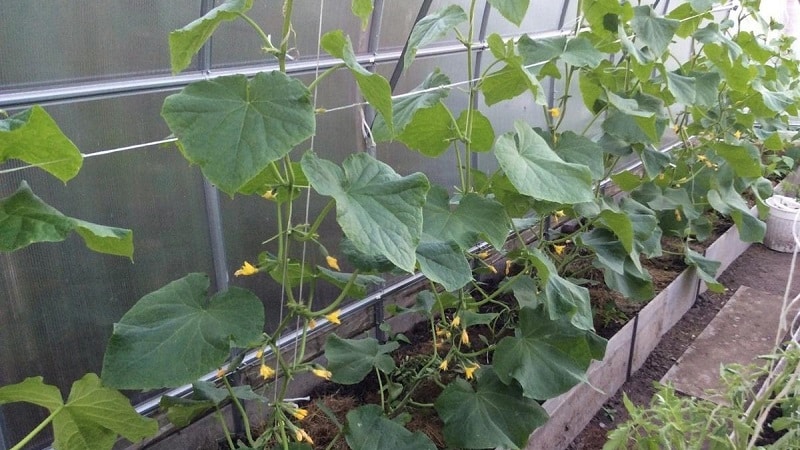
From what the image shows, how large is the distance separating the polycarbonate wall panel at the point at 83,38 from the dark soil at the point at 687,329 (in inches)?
81.9

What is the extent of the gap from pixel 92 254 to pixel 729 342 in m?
3.03

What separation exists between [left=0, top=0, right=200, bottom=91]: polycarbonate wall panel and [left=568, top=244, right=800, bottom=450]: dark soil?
2.08 m

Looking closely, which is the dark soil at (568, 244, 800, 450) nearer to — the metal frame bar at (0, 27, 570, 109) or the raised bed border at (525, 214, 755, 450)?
the raised bed border at (525, 214, 755, 450)

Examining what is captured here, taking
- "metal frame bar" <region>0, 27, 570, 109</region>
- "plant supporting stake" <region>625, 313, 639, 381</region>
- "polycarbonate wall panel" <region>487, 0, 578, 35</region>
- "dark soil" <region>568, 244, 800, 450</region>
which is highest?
"polycarbonate wall panel" <region>487, 0, 578, 35</region>

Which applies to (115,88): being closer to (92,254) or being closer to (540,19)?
(92,254)

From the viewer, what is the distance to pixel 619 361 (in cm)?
287

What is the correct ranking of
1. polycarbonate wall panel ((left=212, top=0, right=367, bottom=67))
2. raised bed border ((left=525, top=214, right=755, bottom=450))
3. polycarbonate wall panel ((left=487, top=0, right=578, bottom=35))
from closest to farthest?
polycarbonate wall panel ((left=212, top=0, right=367, bottom=67)) → raised bed border ((left=525, top=214, right=755, bottom=450)) → polycarbonate wall panel ((left=487, top=0, right=578, bottom=35))

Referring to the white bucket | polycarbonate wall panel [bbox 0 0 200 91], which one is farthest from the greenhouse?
the white bucket

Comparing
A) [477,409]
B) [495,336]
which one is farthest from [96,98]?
[495,336]

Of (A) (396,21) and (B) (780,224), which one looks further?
(B) (780,224)

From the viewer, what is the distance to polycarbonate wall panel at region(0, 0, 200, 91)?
5.18 ft

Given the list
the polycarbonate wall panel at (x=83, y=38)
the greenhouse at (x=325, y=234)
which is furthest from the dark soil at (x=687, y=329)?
the polycarbonate wall panel at (x=83, y=38)

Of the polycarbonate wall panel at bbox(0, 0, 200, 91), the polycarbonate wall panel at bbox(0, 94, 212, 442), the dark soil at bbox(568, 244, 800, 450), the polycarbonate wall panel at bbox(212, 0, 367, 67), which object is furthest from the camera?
the dark soil at bbox(568, 244, 800, 450)

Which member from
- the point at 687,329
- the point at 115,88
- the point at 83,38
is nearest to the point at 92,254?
the point at 115,88
